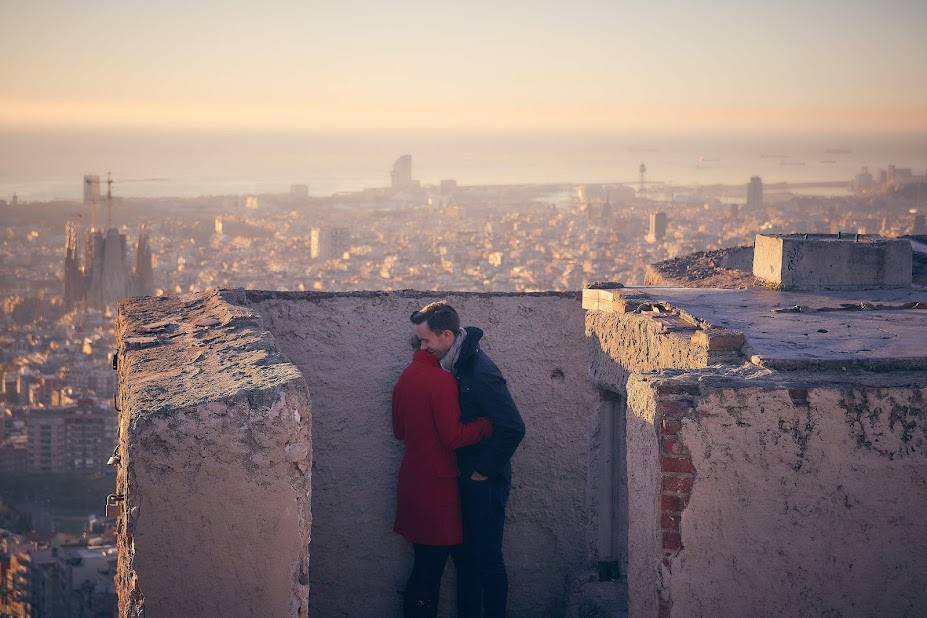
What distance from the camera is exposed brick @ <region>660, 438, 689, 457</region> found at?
3641 millimetres

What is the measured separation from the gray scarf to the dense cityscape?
8.75 metres

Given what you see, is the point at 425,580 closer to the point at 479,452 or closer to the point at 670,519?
the point at 479,452

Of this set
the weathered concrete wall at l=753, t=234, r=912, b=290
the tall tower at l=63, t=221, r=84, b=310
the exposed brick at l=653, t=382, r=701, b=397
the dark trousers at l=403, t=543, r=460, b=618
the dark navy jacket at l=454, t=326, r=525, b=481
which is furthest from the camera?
the tall tower at l=63, t=221, r=84, b=310

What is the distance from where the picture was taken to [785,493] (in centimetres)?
372

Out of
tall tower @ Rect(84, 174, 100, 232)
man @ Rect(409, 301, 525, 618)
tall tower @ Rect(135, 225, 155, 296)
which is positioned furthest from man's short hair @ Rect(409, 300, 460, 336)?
tall tower @ Rect(84, 174, 100, 232)

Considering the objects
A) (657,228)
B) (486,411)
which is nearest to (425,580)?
(486,411)

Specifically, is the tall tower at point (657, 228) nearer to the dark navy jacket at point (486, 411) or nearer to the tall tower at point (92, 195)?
the tall tower at point (92, 195)

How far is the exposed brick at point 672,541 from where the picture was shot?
146 inches

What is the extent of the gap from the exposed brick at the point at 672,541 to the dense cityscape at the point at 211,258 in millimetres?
9707

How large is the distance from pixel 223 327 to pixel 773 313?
101 inches

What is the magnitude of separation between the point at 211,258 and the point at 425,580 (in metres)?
45.2

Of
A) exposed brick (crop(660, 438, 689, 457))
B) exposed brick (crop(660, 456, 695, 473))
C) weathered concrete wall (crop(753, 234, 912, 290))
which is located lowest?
exposed brick (crop(660, 456, 695, 473))

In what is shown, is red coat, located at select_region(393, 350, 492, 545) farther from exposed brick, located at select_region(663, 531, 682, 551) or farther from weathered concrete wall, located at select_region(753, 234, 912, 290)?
weathered concrete wall, located at select_region(753, 234, 912, 290)

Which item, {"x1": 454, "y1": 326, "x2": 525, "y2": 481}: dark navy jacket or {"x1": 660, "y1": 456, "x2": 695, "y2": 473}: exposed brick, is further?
{"x1": 454, "y1": 326, "x2": 525, "y2": 481}: dark navy jacket
